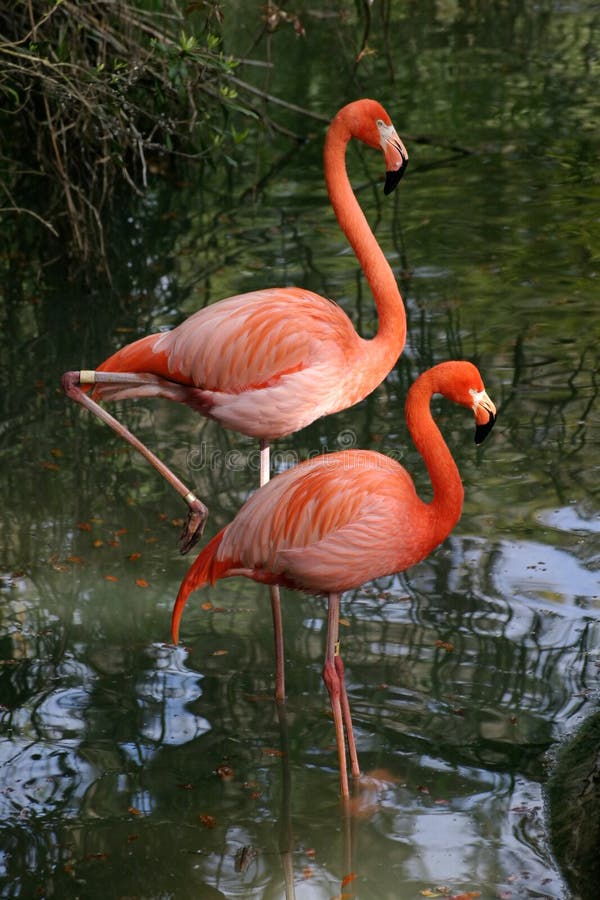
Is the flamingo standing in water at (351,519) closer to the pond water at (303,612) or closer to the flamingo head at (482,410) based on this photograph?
the flamingo head at (482,410)

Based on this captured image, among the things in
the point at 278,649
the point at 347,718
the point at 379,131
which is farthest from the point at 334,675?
the point at 379,131

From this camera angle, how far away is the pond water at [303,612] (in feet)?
11.3

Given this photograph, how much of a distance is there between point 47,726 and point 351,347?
1595 mm

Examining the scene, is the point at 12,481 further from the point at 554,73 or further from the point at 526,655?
the point at 554,73

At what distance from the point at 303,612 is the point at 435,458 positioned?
3.66 ft

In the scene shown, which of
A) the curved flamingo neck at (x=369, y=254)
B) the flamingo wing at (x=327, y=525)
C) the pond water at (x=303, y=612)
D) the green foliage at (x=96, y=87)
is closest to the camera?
the pond water at (x=303, y=612)

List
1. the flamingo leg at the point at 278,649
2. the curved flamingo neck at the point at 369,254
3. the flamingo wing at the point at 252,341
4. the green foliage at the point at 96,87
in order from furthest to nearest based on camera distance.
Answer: the green foliage at the point at 96,87 → the curved flamingo neck at the point at 369,254 → the flamingo wing at the point at 252,341 → the flamingo leg at the point at 278,649

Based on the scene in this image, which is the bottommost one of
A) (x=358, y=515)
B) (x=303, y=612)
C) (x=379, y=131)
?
(x=303, y=612)

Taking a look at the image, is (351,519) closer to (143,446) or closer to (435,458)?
(435,458)

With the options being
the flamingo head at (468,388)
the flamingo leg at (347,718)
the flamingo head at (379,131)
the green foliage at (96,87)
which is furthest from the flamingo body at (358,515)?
the green foliage at (96,87)

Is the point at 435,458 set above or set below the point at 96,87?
below

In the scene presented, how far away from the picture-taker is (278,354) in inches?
166

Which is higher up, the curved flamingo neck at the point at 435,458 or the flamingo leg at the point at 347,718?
the curved flamingo neck at the point at 435,458

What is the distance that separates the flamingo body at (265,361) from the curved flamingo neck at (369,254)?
0.11ft
